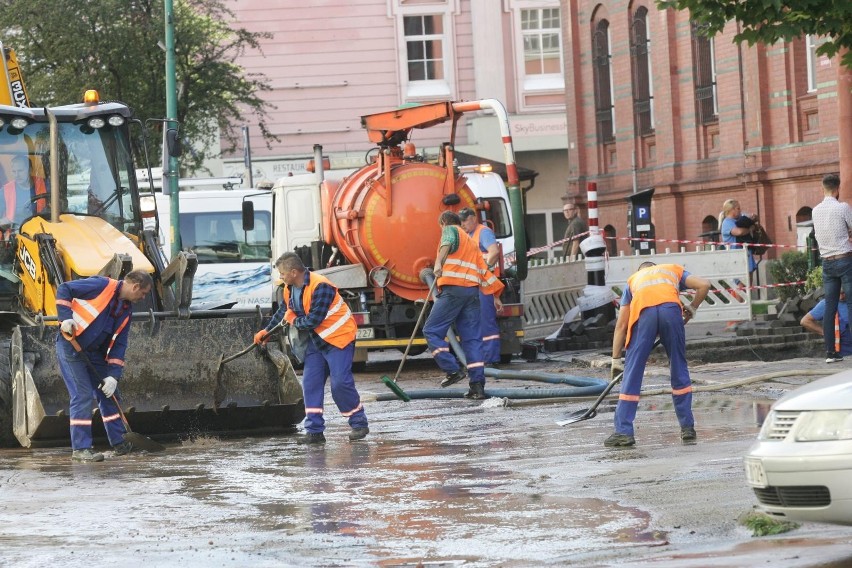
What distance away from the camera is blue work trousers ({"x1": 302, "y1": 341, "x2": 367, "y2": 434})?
1277 cm

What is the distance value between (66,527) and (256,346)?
15.1 feet

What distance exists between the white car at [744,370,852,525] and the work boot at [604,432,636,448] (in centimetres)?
405

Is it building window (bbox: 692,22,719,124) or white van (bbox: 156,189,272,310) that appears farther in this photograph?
building window (bbox: 692,22,719,124)

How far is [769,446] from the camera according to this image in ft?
23.6

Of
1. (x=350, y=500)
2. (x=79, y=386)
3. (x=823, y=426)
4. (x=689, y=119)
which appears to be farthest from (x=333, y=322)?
(x=689, y=119)

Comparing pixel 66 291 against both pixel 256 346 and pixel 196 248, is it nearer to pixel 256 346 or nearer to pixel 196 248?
pixel 256 346

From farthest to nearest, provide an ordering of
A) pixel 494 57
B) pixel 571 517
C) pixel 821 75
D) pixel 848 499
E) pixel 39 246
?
pixel 494 57, pixel 821 75, pixel 39 246, pixel 571 517, pixel 848 499

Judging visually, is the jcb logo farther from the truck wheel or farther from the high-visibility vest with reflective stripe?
the high-visibility vest with reflective stripe

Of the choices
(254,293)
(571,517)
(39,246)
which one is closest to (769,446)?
(571,517)

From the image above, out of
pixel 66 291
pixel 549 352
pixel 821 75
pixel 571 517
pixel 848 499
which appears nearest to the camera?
pixel 848 499

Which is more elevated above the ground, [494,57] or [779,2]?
[494,57]

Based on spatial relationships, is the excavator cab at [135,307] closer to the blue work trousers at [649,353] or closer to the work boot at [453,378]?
the blue work trousers at [649,353]

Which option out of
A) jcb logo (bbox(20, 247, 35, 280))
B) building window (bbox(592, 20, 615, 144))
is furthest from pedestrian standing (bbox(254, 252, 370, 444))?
building window (bbox(592, 20, 615, 144))

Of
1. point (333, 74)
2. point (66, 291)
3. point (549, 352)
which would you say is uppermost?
point (333, 74)
